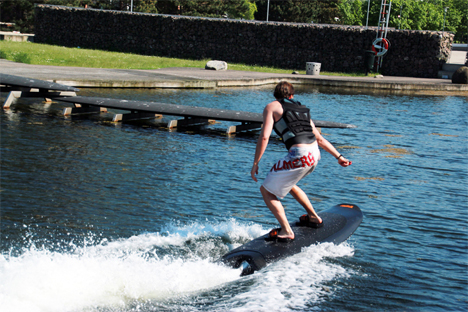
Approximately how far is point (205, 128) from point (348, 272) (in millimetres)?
9143

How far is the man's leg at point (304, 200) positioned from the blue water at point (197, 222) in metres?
0.41

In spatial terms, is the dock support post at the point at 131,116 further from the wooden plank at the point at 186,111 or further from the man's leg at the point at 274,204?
the man's leg at the point at 274,204

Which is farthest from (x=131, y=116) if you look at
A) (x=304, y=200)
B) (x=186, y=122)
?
(x=304, y=200)

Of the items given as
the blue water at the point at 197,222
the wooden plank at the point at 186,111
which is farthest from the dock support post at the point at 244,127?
the blue water at the point at 197,222

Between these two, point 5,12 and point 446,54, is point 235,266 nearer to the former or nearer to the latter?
point 446,54

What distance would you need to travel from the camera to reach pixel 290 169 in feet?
18.0

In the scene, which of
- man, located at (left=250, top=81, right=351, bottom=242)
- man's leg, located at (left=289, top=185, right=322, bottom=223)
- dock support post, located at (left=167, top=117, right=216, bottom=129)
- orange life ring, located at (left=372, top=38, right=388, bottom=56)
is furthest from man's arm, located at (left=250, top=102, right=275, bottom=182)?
orange life ring, located at (left=372, top=38, right=388, bottom=56)

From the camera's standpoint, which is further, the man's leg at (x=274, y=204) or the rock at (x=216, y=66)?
the rock at (x=216, y=66)

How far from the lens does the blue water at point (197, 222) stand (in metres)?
4.99

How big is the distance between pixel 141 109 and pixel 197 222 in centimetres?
785

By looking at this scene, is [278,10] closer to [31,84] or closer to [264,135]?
[31,84]

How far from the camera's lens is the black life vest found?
216 inches

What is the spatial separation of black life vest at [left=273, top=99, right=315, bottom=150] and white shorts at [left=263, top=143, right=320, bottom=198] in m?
0.10

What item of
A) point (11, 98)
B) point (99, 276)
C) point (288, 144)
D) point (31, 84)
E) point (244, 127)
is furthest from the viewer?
point (31, 84)
